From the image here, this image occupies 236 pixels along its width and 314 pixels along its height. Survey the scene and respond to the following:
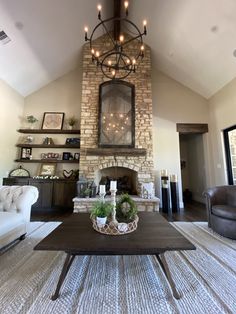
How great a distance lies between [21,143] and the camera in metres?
5.34

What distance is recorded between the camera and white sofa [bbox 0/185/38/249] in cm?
223

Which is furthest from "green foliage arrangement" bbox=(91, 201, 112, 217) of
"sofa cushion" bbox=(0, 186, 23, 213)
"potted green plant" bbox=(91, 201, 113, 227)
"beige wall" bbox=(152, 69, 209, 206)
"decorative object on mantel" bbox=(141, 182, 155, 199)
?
"beige wall" bbox=(152, 69, 209, 206)

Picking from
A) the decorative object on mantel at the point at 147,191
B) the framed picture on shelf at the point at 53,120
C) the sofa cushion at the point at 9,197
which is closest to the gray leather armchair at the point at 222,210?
the decorative object on mantel at the point at 147,191

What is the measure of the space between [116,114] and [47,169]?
9.19ft

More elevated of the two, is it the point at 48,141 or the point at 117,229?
the point at 48,141

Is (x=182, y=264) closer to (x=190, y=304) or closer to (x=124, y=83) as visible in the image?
(x=190, y=304)

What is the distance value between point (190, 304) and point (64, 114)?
5575 millimetres

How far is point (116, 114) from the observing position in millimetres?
4812

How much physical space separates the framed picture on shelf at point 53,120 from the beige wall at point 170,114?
10.4ft

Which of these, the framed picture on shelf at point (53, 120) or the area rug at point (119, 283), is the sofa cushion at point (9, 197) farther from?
the framed picture on shelf at point (53, 120)

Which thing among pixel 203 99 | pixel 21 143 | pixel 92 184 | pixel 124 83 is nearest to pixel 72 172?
pixel 92 184

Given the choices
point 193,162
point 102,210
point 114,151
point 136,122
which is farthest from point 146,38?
point 102,210

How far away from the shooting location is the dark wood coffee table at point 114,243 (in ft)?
4.54

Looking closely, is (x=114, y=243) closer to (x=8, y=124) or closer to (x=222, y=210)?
(x=222, y=210)
